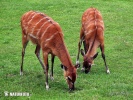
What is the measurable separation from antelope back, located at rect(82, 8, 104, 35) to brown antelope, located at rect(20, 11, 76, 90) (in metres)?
1.40

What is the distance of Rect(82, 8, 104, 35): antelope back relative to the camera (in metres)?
10.1

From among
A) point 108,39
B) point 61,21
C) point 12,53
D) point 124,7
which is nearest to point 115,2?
point 124,7

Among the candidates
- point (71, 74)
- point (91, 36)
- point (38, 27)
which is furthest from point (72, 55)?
point (71, 74)

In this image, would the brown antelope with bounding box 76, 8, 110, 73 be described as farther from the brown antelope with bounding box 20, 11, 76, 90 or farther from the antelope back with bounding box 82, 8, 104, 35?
the brown antelope with bounding box 20, 11, 76, 90

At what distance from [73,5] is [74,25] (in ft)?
10.3

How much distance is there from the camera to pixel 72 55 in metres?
11.9

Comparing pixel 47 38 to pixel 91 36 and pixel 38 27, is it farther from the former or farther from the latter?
pixel 91 36

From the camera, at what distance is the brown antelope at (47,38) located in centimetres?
837

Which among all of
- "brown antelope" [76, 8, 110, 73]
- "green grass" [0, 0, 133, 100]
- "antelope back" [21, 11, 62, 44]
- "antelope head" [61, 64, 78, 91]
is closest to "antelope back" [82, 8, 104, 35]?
"brown antelope" [76, 8, 110, 73]

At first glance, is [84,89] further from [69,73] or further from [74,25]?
[74,25]

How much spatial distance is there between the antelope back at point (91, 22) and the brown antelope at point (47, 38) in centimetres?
140

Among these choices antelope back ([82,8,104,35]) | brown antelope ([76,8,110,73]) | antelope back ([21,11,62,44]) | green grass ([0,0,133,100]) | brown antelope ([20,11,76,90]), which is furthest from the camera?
antelope back ([82,8,104,35])

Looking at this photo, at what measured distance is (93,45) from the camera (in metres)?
9.79

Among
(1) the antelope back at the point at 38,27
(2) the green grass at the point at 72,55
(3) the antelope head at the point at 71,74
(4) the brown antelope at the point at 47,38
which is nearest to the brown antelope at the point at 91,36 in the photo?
(2) the green grass at the point at 72,55
